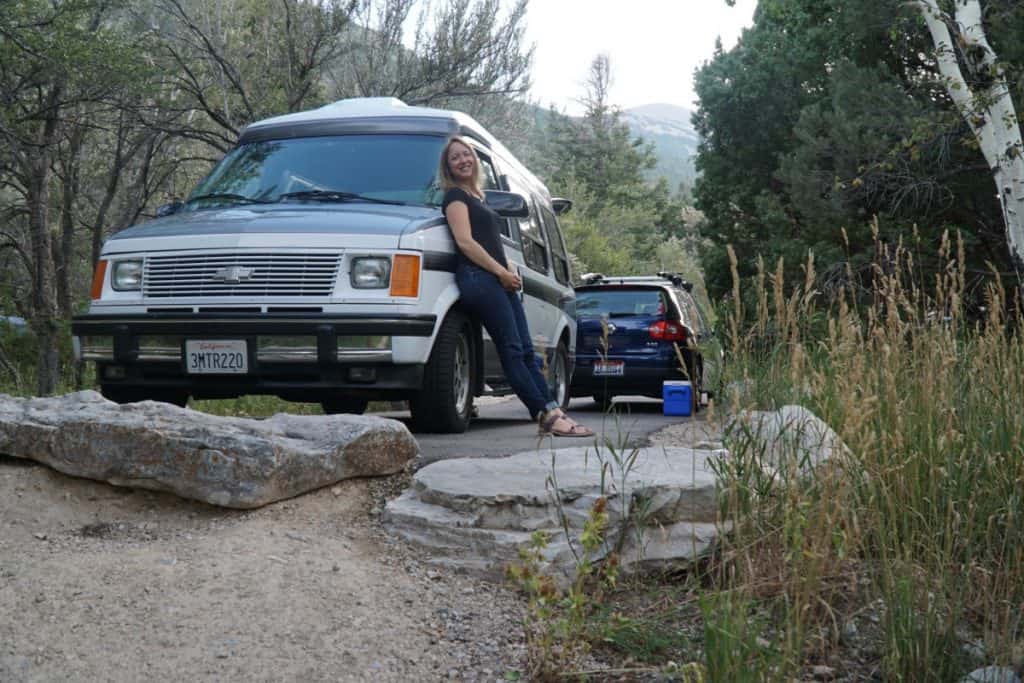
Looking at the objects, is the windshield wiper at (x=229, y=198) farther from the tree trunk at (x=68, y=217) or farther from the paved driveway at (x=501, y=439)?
the tree trunk at (x=68, y=217)

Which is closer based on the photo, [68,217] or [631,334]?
[631,334]

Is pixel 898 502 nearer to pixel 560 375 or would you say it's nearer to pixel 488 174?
pixel 488 174

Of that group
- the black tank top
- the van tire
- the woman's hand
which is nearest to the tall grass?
the woman's hand

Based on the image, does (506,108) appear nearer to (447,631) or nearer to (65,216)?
(65,216)

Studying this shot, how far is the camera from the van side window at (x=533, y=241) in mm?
9025

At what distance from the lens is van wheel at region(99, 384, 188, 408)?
691 centimetres

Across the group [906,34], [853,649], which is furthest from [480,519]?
[906,34]

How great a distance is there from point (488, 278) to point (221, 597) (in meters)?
3.27

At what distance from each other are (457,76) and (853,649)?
16.9 m

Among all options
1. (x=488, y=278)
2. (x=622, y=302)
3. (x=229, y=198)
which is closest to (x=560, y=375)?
(x=622, y=302)

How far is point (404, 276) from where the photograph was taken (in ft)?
21.5

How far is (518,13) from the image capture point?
20.1m

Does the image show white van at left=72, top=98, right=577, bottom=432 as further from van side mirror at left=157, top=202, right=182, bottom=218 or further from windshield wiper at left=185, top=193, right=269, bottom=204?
van side mirror at left=157, top=202, right=182, bottom=218

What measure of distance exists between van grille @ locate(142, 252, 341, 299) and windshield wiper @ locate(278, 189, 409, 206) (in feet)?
3.14
